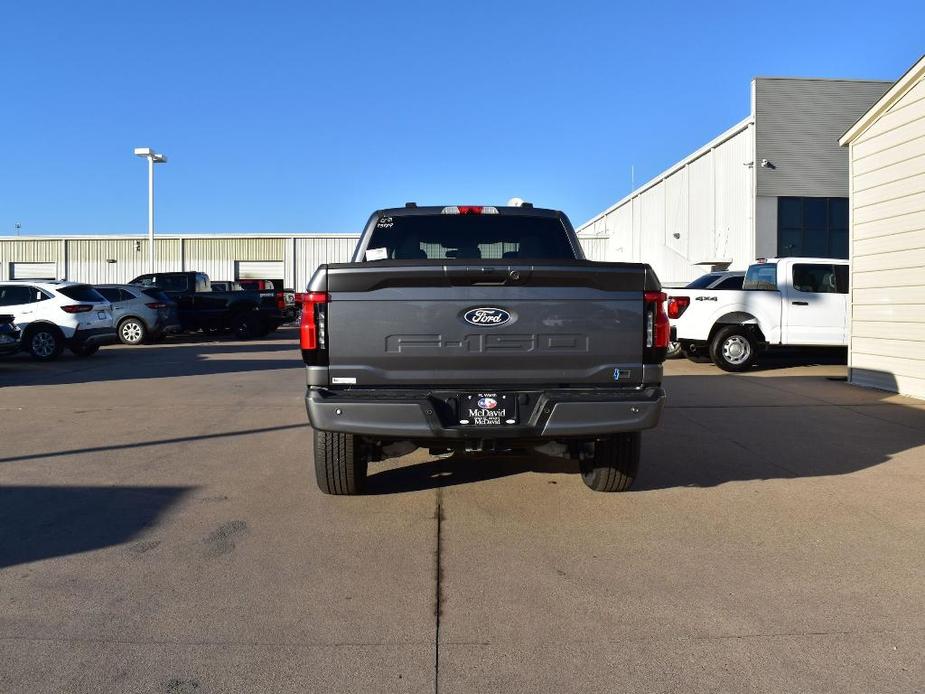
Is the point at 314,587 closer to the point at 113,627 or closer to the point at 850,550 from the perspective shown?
the point at 113,627

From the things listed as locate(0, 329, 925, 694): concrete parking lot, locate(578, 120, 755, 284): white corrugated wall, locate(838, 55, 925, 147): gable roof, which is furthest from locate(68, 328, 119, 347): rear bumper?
locate(578, 120, 755, 284): white corrugated wall

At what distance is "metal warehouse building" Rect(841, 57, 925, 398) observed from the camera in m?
10.2

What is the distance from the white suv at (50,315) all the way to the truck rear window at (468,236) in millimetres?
11740

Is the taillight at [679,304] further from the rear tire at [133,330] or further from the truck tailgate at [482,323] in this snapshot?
the rear tire at [133,330]

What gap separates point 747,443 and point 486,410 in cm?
390

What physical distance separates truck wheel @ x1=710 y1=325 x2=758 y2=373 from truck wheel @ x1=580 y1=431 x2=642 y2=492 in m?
8.55

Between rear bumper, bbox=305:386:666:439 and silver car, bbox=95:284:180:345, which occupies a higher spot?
silver car, bbox=95:284:180:345

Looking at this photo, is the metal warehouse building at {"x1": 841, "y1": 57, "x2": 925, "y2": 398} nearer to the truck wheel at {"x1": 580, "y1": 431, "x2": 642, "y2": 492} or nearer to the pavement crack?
the truck wheel at {"x1": 580, "y1": 431, "x2": 642, "y2": 492}

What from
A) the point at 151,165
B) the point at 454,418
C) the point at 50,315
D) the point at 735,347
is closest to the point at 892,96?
the point at 735,347

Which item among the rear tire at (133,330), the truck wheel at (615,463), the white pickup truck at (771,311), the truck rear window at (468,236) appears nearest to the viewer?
the truck wheel at (615,463)

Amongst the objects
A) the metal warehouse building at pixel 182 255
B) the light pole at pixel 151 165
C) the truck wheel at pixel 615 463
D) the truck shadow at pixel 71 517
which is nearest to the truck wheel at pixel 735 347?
the truck wheel at pixel 615 463

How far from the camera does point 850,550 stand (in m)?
4.39

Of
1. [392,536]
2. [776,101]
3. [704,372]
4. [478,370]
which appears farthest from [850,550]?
[776,101]

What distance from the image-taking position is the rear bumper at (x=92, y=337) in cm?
1555
